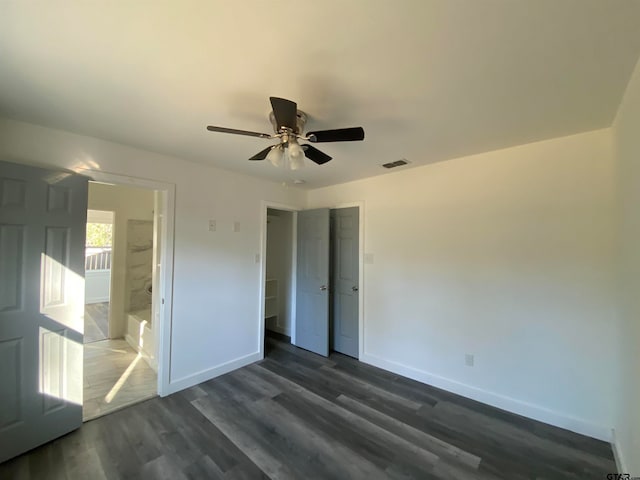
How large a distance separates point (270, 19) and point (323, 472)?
2.70 m

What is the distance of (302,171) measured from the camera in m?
3.36

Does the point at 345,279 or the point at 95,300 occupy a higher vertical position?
the point at 345,279

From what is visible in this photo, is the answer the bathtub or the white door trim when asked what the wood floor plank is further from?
the bathtub

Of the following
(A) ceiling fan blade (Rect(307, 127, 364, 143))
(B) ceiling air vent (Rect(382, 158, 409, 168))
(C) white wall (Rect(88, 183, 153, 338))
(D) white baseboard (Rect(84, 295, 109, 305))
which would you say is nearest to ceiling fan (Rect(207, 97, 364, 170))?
(A) ceiling fan blade (Rect(307, 127, 364, 143))

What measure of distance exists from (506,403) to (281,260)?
362cm

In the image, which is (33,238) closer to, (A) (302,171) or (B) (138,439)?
(B) (138,439)

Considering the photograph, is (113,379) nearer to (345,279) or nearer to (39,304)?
(39,304)

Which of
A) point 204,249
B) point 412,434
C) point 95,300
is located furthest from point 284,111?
point 95,300

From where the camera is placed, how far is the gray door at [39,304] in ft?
6.41

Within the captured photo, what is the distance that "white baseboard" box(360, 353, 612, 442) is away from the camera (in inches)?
86.5

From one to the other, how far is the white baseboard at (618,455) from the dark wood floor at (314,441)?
0.15 ft

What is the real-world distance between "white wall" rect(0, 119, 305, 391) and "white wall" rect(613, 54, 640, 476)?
308cm

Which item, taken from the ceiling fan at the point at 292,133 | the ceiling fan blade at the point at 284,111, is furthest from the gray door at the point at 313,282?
the ceiling fan blade at the point at 284,111

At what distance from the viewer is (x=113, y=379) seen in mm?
3107
